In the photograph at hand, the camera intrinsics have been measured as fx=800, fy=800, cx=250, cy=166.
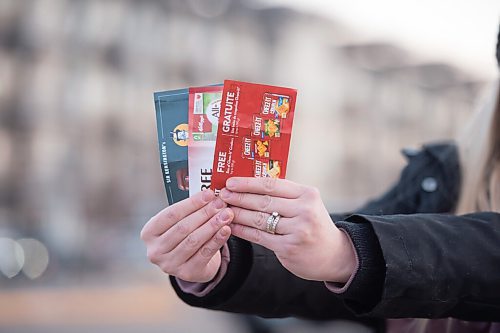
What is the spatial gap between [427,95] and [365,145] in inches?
298

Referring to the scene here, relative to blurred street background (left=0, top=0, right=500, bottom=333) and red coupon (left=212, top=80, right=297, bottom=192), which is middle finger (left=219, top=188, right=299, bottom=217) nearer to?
red coupon (left=212, top=80, right=297, bottom=192)

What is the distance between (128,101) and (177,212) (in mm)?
44264

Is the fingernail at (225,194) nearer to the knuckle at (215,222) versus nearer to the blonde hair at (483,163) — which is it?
the knuckle at (215,222)

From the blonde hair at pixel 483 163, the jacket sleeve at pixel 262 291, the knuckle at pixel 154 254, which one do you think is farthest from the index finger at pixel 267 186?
the blonde hair at pixel 483 163

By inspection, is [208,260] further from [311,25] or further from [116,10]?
[311,25]

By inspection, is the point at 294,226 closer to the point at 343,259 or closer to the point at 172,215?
the point at 343,259

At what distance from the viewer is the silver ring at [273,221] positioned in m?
1.66

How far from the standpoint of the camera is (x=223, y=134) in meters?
1.72

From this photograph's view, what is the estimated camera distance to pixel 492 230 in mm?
1852

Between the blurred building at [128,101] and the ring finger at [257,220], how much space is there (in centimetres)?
2403

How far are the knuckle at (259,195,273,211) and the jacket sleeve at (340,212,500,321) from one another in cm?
22

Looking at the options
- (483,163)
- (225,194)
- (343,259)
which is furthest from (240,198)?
(483,163)

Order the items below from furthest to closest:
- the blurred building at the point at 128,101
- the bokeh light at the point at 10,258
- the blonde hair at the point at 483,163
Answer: the blurred building at the point at 128,101, the bokeh light at the point at 10,258, the blonde hair at the point at 483,163

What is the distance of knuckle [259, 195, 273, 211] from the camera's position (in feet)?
5.45
